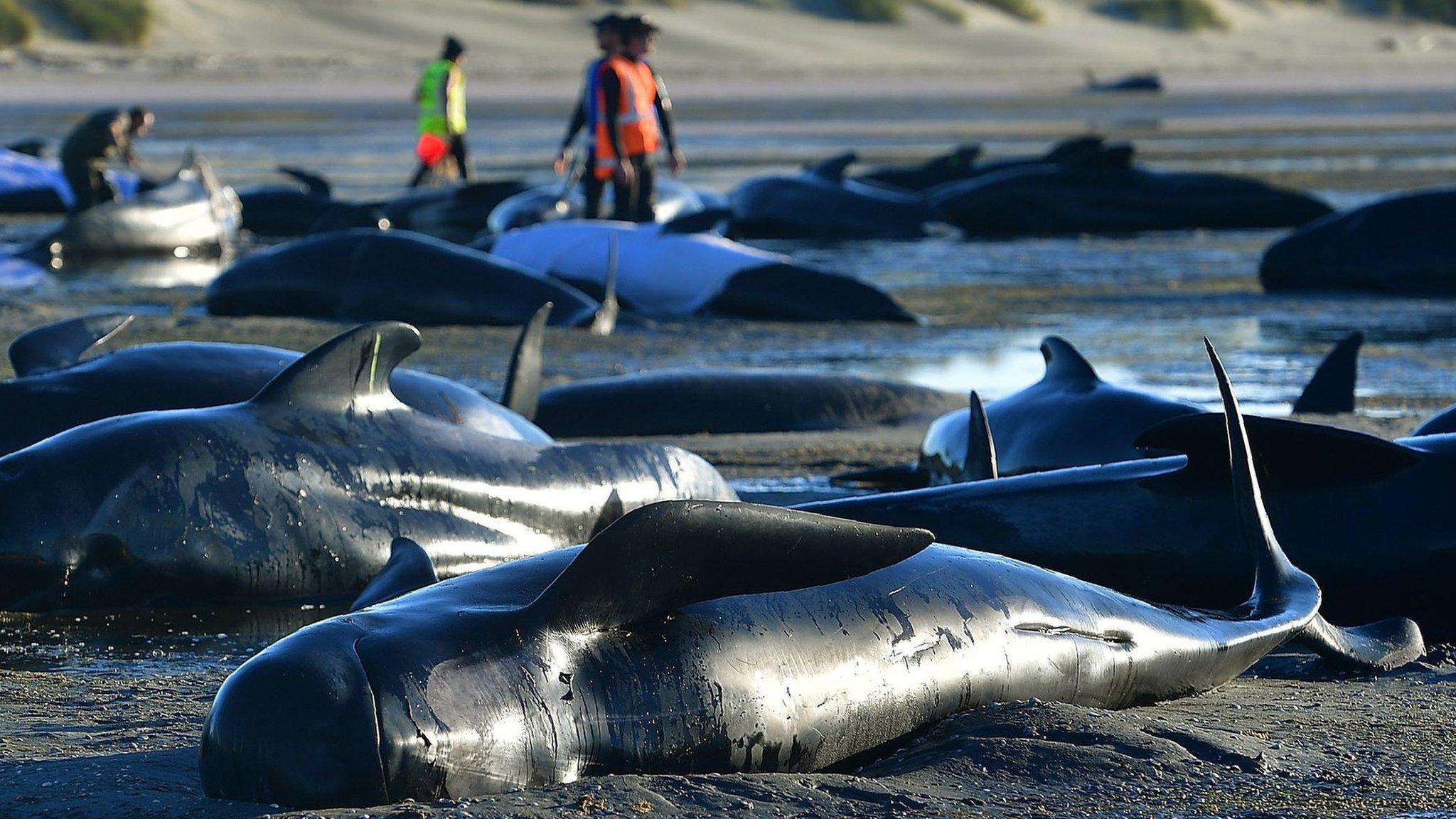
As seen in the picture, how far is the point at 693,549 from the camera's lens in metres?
3.34

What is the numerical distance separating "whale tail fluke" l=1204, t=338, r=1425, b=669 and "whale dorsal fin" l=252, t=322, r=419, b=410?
2011mm

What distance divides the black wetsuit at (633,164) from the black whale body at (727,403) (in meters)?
7.20

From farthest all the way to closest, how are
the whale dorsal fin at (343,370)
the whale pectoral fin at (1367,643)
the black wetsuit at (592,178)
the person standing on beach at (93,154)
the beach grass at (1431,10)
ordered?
the beach grass at (1431,10) → the person standing on beach at (93,154) → the black wetsuit at (592,178) → the whale dorsal fin at (343,370) → the whale pectoral fin at (1367,643)

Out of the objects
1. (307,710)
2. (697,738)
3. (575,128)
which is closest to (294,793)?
(307,710)

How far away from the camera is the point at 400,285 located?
1140cm

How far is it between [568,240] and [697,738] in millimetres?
9625

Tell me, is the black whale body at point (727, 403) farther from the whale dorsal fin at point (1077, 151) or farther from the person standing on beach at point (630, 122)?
the whale dorsal fin at point (1077, 151)

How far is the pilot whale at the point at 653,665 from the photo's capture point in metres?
3.15

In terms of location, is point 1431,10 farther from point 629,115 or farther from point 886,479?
point 886,479

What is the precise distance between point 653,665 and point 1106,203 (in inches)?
622

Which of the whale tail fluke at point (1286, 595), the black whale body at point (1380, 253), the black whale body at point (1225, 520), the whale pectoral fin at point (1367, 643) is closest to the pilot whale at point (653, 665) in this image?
the whale tail fluke at point (1286, 595)

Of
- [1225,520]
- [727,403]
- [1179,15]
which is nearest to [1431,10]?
[1179,15]

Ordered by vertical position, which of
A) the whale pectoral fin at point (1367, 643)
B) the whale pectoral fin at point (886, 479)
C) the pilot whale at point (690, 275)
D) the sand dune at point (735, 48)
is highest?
the whale pectoral fin at point (1367, 643)

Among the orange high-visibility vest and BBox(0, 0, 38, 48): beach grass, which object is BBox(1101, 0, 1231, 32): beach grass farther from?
the orange high-visibility vest
